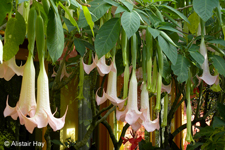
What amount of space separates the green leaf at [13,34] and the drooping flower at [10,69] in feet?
0.22

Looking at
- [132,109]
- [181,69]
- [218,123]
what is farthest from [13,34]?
[218,123]

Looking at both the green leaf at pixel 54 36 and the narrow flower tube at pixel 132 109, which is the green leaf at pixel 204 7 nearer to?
the narrow flower tube at pixel 132 109

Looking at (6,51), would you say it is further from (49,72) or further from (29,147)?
(29,147)

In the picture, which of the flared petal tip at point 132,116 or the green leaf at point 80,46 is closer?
the flared petal tip at point 132,116

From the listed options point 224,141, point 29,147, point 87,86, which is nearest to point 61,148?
point 29,147

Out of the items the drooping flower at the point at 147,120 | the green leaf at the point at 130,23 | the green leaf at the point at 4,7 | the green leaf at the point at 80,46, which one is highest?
the green leaf at the point at 4,7

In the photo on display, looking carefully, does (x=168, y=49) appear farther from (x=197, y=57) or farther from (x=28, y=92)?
(x=28, y=92)

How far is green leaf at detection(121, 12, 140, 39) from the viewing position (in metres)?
0.57

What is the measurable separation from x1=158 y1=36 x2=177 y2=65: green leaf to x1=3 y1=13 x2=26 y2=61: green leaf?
37cm

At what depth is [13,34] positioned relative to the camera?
417 millimetres

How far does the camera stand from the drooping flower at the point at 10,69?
1.60 feet

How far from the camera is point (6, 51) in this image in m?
0.42

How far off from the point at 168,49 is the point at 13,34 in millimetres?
422

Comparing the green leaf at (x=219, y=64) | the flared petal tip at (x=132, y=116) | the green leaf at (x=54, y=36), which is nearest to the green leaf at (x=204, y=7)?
the green leaf at (x=219, y=64)
